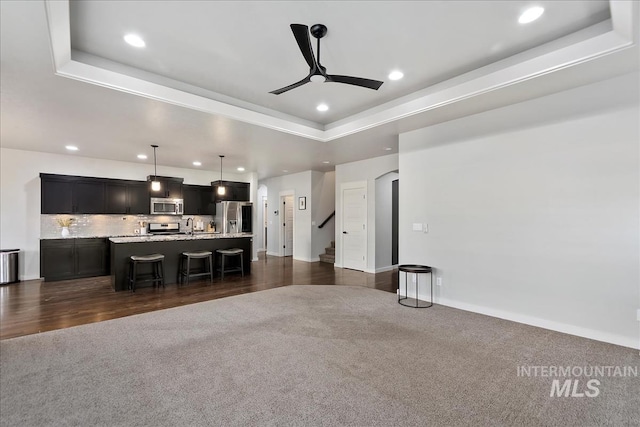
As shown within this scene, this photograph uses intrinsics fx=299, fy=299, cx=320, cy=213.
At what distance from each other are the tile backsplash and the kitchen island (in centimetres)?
121

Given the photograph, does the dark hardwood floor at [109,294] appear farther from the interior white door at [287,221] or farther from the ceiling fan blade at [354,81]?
the ceiling fan blade at [354,81]

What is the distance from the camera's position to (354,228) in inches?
295

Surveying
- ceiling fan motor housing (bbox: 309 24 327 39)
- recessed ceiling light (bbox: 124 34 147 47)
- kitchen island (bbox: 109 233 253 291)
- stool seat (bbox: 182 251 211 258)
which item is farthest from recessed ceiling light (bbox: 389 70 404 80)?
kitchen island (bbox: 109 233 253 291)

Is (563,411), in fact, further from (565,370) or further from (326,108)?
(326,108)

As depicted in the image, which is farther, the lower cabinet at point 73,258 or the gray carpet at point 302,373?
the lower cabinet at point 73,258

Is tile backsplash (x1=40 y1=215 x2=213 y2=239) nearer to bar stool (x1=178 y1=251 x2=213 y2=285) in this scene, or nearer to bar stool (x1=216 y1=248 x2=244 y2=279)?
bar stool (x1=178 y1=251 x2=213 y2=285)

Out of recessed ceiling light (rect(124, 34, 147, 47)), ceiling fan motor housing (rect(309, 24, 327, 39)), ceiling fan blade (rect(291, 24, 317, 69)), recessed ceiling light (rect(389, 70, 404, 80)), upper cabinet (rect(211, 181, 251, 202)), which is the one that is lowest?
upper cabinet (rect(211, 181, 251, 202))

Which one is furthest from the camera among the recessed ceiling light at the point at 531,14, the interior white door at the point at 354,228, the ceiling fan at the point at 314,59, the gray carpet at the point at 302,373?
the interior white door at the point at 354,228

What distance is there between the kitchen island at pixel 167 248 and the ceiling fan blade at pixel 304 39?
496cm

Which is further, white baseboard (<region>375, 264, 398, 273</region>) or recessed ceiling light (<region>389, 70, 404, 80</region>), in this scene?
white baseboard (<region>375, 264, 398, 273</region>)

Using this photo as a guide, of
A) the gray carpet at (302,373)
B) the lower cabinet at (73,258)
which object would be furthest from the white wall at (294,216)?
the gray carpet at (302,373)

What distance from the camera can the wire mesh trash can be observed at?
581cm

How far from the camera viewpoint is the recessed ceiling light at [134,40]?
2.78 meters

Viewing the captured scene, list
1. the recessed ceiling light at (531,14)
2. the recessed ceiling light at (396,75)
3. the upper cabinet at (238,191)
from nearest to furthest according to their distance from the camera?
the recessed ceiling light at (531,14)
the recessed ceiling light at (396,75)
the upper cabinet at (238,191)
